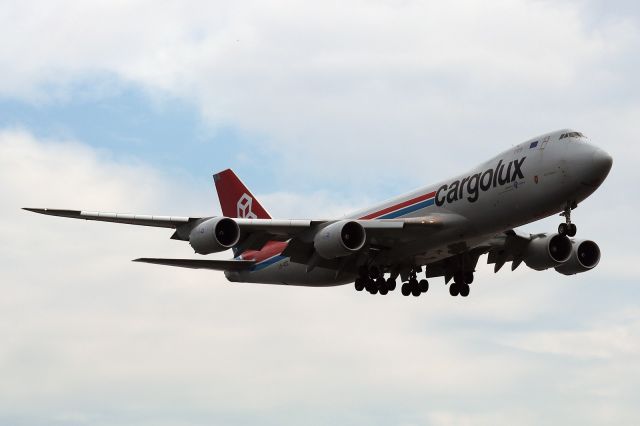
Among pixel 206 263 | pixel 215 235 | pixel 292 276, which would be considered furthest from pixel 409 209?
pixel 206 263

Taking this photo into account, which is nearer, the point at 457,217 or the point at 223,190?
the point at 457,217

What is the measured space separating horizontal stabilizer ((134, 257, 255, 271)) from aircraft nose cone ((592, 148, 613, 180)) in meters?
18.0

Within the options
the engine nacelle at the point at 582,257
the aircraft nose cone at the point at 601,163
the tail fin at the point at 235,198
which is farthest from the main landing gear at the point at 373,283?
the aircraft nose cone at the point at 601,163

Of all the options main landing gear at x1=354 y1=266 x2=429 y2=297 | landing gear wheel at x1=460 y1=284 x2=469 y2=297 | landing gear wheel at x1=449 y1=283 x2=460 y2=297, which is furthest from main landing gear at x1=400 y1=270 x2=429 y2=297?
landing gear wheel at x1=460 y1=284 x2=469 y2=297

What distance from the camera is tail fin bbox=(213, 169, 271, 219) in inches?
2146

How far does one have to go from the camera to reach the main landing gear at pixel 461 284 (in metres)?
48.1

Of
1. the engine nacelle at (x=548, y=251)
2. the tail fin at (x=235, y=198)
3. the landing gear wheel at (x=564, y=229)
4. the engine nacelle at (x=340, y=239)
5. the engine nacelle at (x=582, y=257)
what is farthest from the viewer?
the tail fin at (x=235, y=198)

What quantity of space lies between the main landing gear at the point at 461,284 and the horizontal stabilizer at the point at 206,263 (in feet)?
30.5

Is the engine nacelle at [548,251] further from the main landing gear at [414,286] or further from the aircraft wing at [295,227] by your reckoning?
the aircraft wing at [295,227]

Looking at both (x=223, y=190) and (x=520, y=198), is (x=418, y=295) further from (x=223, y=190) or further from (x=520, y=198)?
(x=223, y=190)

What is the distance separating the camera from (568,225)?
1581 inches

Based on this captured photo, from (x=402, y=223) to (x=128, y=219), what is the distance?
1050 centimetres

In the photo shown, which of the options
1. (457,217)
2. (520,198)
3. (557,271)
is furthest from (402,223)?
(557,271)

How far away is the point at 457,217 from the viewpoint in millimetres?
42188
